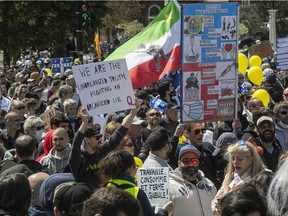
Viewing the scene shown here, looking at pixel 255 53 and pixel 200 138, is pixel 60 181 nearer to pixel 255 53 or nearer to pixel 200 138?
pixel 200 138

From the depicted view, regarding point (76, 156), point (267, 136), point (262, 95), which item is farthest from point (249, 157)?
point (262, 95)

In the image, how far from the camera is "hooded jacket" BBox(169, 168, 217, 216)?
6605mm

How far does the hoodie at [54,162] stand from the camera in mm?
7863

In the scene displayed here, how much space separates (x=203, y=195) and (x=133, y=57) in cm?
451

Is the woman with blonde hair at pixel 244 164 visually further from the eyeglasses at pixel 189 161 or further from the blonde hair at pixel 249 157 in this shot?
the eyeglasses at pixel 189 161

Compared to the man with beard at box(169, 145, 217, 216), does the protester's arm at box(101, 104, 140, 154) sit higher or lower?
higher

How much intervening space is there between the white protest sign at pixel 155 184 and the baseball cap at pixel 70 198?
1415 mm

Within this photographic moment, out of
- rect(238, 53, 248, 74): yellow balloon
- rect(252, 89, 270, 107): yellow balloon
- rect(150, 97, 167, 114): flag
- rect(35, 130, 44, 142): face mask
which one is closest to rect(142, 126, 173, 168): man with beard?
rect(35, 130, 44, 142): face mask

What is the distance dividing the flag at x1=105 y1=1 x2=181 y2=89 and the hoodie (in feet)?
9.94

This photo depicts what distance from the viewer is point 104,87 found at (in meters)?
8.91

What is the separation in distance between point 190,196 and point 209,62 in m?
2.92

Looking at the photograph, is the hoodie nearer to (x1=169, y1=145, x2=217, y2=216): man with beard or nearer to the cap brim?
(x1=169, y1=145, x2=217, y2=216): man with beard

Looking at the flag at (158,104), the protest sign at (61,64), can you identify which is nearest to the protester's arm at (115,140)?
the flag at (158,104)

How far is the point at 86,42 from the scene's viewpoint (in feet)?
127
